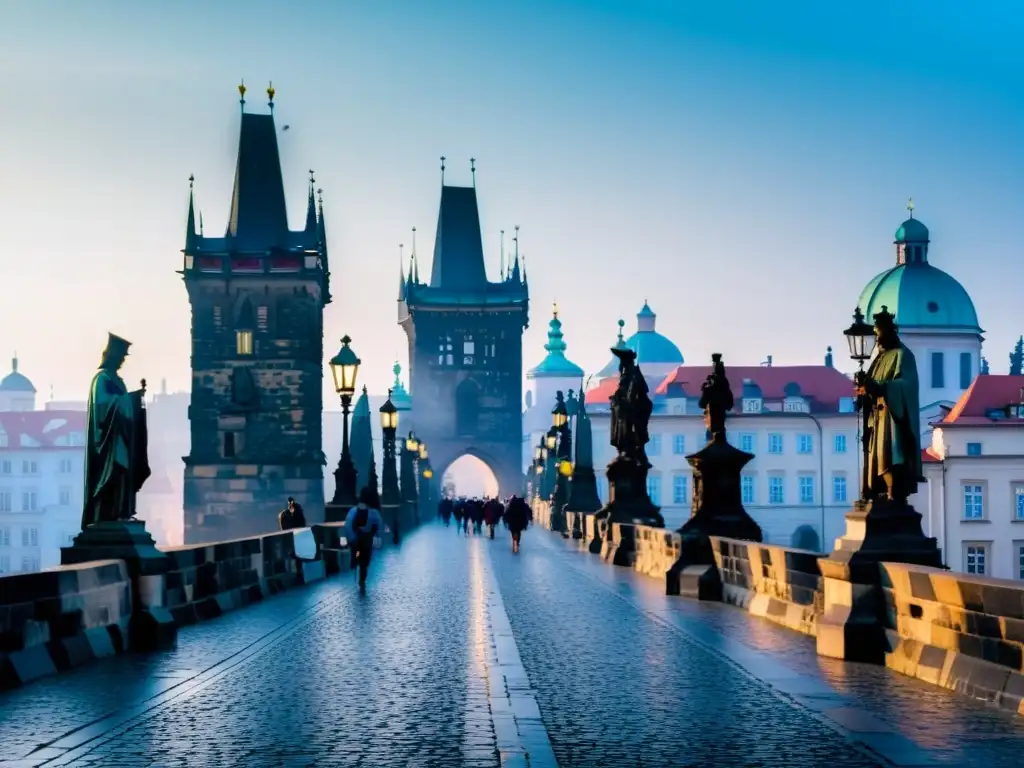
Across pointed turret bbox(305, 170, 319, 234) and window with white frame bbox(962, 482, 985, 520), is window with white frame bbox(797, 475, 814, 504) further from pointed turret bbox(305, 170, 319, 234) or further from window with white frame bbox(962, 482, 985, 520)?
pointed turret bbox(305, 170, 319, 234)

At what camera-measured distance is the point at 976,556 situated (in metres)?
92.8

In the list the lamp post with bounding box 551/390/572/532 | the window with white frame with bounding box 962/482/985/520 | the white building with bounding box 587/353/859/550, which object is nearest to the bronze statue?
the lamp post with bounding box 551/390/572/532

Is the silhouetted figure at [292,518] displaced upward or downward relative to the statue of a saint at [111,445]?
downward

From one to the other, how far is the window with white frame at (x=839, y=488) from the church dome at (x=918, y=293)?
13422mm

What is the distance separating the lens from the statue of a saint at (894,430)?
47.2 feet

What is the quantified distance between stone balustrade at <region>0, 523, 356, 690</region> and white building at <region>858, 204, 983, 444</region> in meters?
112

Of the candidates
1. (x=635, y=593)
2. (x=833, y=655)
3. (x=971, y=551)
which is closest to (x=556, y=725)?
(x=833, y=655)

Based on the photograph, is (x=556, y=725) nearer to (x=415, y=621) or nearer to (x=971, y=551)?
(x=415, y=621)

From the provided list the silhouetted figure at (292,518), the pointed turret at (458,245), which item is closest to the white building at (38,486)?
the pointed turret at (458,245)

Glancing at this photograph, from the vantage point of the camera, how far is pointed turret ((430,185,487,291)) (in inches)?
5246

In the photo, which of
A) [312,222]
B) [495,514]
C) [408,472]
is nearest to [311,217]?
[312,222]

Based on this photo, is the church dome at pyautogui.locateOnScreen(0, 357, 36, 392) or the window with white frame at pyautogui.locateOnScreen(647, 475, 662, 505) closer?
the window with white frame at pyautogui.locateOnScreen(647, 475, 662, 505)

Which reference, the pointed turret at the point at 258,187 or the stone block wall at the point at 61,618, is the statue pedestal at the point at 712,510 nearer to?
the stone block wall at the point at 61,618

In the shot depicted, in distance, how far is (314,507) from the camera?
9669cm
